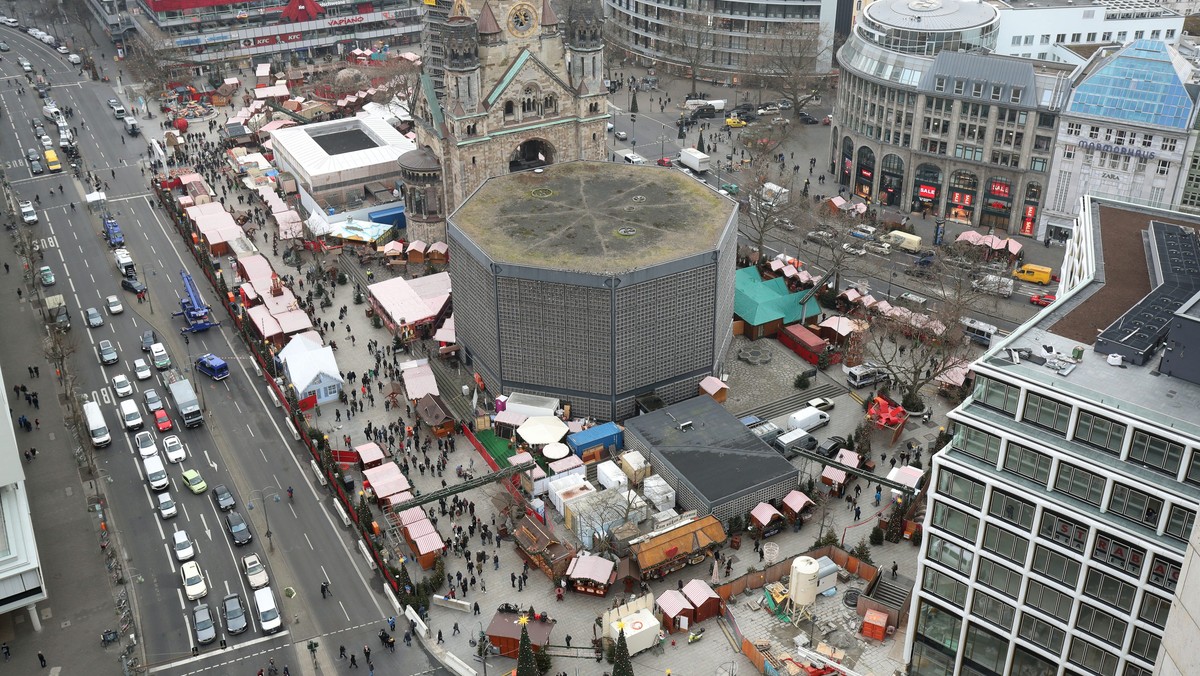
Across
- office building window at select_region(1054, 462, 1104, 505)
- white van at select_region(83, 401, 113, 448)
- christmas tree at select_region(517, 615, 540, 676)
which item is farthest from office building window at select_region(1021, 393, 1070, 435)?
white van at select_region(83, 401, 113, 448)

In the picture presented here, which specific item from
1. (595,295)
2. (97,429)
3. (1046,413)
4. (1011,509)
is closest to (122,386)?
(97,429)

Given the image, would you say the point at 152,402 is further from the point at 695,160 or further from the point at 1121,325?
the point at 695,160

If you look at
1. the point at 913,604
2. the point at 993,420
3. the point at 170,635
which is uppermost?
the point at 993,420

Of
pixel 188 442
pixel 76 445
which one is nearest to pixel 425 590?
pixel 188 442

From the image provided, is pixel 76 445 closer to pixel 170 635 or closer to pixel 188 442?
pixel 188 442

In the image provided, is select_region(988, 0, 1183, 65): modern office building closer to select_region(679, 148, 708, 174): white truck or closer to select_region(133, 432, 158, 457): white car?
select_region(679, 148, 708, 174): white truck

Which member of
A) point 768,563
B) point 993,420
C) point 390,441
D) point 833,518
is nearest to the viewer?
point 993,420
